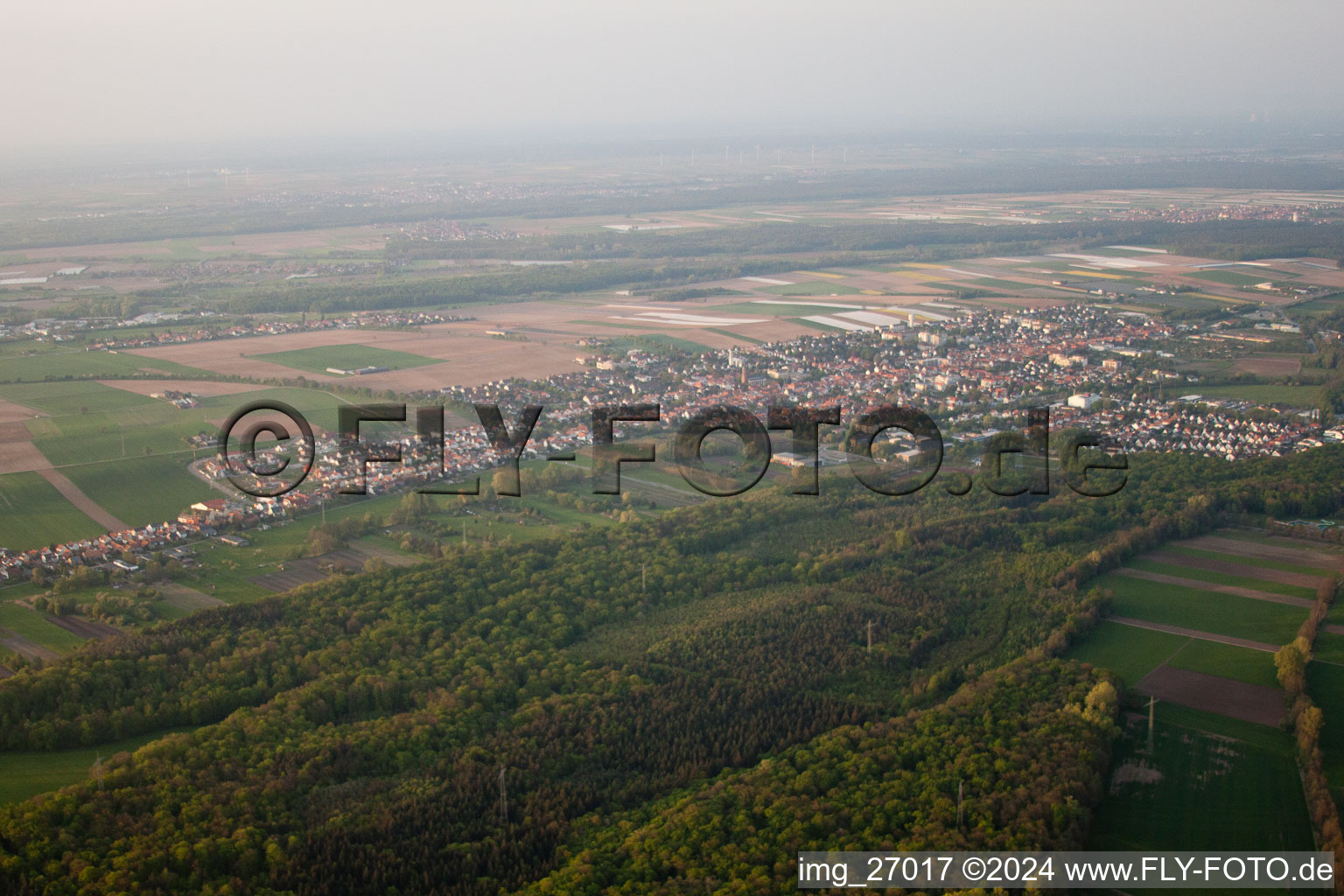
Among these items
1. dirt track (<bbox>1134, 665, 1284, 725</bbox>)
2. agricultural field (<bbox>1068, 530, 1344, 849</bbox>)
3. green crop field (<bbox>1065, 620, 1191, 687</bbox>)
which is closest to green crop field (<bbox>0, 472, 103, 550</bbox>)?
green crop field (<bbox>1065, 620, 1191, 687</bbox>)

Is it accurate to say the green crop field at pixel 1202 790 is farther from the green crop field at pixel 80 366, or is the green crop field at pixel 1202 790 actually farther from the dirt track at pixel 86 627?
the green crop field at pixel 80 366

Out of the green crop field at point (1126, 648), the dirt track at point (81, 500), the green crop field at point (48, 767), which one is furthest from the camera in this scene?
the dirt track at point (81, 500)

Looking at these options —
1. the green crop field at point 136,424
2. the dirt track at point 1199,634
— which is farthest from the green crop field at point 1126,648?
the green crop field at point 136,424

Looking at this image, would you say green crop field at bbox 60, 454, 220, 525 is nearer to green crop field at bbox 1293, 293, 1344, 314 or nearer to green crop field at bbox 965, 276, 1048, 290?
green crop field at bbox 965, 276, 1048, 290

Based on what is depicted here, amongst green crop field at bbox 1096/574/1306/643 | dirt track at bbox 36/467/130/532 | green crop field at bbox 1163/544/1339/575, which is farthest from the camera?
dirt track at bbox 36/467/130/532

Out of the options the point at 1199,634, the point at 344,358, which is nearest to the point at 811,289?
the point at 344,358

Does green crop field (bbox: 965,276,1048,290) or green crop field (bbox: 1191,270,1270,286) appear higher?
green crop field (bbox: 1191,270,1270,286)

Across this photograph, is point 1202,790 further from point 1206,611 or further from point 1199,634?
point 1206,611
